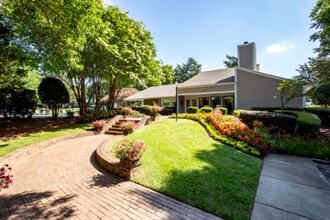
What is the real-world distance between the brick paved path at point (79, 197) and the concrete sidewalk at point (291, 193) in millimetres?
1366

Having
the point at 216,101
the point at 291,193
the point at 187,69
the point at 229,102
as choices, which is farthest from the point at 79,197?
the point at 187,69

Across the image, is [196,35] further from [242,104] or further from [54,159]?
[54,159]

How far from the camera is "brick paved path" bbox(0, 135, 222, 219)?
2945 mm

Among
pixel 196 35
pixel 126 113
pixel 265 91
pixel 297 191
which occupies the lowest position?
pixel 297 191

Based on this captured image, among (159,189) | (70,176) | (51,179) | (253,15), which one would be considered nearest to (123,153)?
(159,189)

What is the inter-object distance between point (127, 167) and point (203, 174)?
214 cm

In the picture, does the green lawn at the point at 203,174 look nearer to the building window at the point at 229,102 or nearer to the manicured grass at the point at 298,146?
the manicured grass at the point at 298,146

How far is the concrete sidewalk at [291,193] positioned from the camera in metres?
3.03

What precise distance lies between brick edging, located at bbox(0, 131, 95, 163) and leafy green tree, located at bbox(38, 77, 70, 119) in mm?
6112

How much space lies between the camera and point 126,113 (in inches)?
475

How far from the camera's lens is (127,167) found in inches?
167

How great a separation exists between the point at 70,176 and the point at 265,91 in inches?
691

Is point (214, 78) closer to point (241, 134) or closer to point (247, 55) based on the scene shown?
point (247, 55)

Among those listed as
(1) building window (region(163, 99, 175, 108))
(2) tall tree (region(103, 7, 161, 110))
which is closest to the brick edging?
(2) tall tree (region(103, 7, 161, 110))
